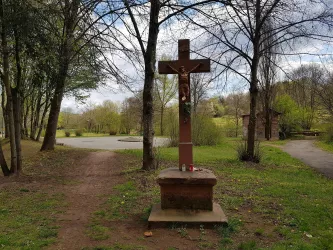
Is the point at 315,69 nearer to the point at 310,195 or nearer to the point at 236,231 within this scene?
the point at 310,195

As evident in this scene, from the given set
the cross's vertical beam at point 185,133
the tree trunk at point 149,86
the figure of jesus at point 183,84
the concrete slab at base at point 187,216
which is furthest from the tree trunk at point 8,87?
the concrete slab at base at point 187,216

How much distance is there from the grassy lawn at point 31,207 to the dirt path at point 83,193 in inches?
7.8

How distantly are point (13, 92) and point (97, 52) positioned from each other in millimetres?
3624

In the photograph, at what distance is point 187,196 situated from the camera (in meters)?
5.29

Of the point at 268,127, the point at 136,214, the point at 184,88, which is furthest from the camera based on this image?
the point at 268,127

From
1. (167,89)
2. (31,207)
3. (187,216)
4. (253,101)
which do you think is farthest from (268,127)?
(31,207)

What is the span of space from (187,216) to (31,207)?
3.37 m

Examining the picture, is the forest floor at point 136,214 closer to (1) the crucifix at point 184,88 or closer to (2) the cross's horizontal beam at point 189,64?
(1) the crucifix at point 184,88

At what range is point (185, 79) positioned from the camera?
19.3 feet

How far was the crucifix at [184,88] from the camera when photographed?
5.79m

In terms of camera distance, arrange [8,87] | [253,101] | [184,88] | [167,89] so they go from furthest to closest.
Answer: [167,89], [253,101], [8,87], [184,88]

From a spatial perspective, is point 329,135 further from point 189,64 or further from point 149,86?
point 189,64

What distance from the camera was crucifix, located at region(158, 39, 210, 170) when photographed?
5.79 meters

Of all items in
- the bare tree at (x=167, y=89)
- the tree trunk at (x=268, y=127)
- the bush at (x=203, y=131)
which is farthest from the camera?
the bare tree at (x=167, y=89)
